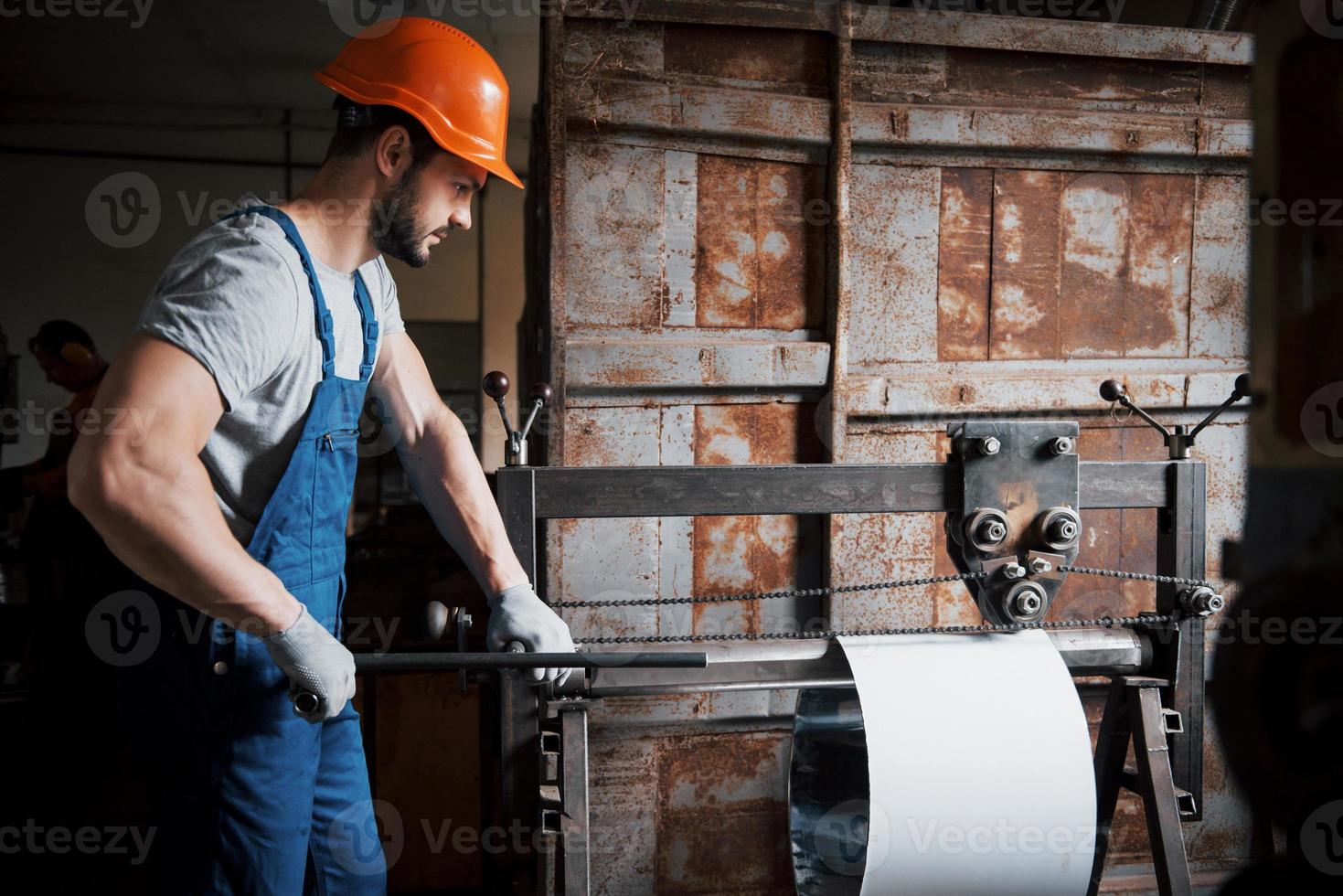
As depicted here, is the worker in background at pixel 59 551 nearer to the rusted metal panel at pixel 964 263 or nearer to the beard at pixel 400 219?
the beard at pixel 400 219

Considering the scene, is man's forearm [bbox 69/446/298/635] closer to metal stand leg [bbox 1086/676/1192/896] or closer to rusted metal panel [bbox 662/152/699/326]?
rusted metal panel [bbox 662/152/699/326]

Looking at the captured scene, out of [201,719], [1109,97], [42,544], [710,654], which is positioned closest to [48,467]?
[42,544]

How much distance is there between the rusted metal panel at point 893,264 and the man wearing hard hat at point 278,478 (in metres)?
1.26

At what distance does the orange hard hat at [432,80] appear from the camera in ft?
5.10

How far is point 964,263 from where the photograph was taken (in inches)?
103

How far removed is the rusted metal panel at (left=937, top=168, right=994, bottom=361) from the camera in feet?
8.56

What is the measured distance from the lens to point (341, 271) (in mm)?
1619

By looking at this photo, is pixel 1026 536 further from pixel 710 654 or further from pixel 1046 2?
pixel 1046 2

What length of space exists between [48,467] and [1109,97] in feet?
14.5

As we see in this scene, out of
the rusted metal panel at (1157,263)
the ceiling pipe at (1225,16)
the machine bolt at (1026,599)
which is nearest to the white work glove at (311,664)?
the machine bolt at (1026,599)

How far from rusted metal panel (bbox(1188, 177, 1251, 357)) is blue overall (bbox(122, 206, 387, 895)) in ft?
8.17

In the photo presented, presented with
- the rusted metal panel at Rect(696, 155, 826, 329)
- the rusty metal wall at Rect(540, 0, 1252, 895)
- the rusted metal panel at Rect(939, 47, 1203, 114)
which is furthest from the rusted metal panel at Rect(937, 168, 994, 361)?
the rusted metal panel at Rect(696, 155, 826, 329)

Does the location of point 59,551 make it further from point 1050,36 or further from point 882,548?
point 1050,36

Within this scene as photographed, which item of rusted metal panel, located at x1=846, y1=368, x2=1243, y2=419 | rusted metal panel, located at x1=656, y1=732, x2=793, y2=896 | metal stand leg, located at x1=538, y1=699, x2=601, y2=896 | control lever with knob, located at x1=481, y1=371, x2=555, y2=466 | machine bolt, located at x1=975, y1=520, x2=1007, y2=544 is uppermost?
rusted metal panel, located at x1=846, y1=368, x2=1243, y2=419
